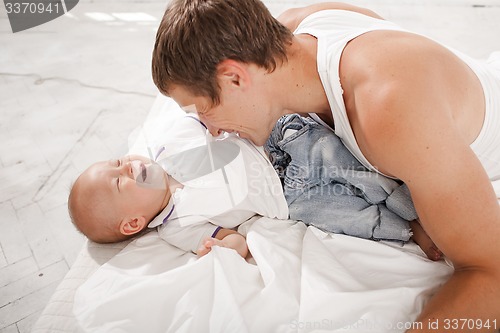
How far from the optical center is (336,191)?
1.28m

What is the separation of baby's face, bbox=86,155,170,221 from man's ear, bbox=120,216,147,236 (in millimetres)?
16

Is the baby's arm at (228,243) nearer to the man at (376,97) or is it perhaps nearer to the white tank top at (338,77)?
the man at (376,97)

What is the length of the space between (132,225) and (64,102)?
1491 millimetres

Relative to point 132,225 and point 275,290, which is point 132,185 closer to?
point 132,225

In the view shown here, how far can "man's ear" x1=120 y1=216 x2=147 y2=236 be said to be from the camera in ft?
4.47

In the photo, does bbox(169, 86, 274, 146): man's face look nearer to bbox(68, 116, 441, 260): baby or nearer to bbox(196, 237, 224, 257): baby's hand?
bbox(68, 116, 441, 260): baby

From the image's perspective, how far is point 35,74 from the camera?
9.34 feet

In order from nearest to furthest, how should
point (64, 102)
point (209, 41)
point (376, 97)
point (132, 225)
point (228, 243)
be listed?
point (376, 97) < point (209, 41) < point (228, 243) < point (132, 225) < point (64, 102)

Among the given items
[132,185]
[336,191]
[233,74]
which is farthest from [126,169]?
[336,191]

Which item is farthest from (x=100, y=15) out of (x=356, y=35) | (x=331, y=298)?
(x=331, y=298)

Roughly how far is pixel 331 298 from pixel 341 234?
24cm

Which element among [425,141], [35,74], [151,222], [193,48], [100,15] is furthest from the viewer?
[100,15]

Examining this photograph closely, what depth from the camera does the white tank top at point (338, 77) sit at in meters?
1.08

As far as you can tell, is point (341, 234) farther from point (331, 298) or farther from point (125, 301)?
point (125, 301)
